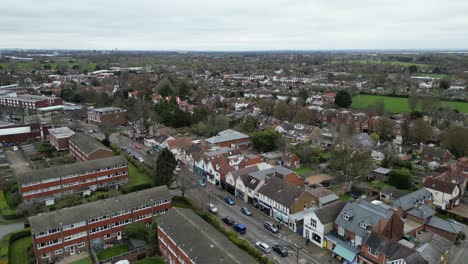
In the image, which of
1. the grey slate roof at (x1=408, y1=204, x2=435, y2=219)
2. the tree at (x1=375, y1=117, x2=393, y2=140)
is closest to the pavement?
the grey slate roof at (x1=408, y1=204, x2=435, y2=219)

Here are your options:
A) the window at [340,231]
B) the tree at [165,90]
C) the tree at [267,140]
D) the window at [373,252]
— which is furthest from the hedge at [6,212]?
the tree at [165,90]

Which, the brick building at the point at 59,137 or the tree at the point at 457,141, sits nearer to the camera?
the tree at the point at 457,141

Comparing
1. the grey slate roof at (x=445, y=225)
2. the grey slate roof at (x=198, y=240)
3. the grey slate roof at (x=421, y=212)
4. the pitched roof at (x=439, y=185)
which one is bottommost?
the grey slate roof at (x=445, y=225)

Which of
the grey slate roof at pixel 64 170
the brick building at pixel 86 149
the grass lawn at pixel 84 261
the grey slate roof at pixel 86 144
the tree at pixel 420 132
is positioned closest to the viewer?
the grass lawn at pixel 84 261

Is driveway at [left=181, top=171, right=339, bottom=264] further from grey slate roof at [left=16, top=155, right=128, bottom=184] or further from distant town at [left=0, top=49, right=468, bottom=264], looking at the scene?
grey slate roof at [left=16, top=155, right=128, bottom=184]

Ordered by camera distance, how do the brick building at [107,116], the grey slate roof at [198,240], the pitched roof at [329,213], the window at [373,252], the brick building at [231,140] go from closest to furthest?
the grey slate roof at [198,240] < the window at [373,252] < the pitched roof at [329,213] < the brick building at [231,140] < the brick building at [107,116]

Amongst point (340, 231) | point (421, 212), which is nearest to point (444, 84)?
point (421, 212)

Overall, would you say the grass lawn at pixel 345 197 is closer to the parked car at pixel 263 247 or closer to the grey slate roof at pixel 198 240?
the parked car at pixel 263 247

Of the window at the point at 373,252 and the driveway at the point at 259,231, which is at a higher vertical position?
the window at the point at 373,252

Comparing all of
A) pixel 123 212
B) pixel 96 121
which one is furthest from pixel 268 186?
pixel 96 121
